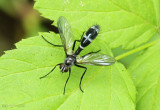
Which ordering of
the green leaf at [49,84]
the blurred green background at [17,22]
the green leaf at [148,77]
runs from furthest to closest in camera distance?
1. the blurred green background at [17,22]
2. the green leaf at [148,77]
3. the green leaf at [49,84]

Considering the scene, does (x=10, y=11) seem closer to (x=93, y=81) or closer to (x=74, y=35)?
(x=74, y=35)

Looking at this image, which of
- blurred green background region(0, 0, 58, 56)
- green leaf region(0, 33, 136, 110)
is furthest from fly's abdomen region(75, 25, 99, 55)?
blurred green background region(0, 0, 58, 56)

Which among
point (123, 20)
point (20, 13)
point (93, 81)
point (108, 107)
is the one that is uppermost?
point (20, 13)

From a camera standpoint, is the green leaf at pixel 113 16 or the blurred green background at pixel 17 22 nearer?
the green leaf at pixel 113 16

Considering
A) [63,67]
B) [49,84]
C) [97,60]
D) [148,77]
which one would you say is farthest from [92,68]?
[148,77]

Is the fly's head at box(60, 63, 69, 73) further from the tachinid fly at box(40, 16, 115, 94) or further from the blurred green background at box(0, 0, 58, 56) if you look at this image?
the blurred green background at box(0, 0, 58, 56)

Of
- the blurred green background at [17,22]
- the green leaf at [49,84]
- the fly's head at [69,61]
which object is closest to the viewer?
the green leaf at [49,84]

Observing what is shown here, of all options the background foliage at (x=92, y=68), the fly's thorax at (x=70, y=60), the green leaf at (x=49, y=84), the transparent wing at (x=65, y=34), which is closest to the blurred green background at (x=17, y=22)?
the transparent wing at (x=65, y=34)

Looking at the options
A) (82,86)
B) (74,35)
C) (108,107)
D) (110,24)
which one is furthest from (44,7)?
(108,107)

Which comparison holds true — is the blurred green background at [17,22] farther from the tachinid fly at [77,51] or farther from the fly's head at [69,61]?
the fly's head at [69,61]
